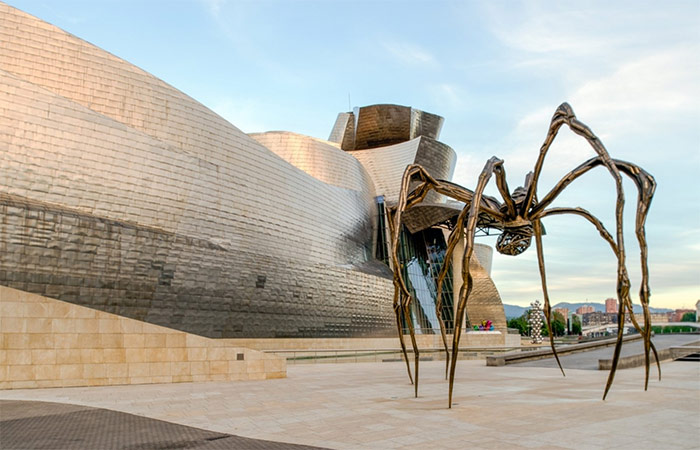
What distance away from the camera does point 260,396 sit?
35.5 feet

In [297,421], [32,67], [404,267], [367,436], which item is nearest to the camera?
[367,436]

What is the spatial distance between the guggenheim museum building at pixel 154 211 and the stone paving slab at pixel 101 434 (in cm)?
1140

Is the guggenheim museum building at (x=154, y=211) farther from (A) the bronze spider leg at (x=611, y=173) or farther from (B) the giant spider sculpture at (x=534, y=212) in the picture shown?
(A) the bronze spider leg at (x=611, y=173)

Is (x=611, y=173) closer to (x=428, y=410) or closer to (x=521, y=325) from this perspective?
(x=428, y=410)

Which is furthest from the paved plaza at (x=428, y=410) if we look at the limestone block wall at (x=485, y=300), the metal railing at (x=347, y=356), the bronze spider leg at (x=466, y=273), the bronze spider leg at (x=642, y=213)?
the limestone block wall at (x=485, y=300)

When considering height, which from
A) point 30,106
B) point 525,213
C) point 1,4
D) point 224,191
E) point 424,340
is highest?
point 1,4

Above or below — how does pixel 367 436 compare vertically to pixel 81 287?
below

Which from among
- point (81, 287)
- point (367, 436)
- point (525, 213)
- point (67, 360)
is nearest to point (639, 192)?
point (525, 213)

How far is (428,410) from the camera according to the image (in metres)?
8.66

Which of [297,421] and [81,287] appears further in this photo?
[81,287]

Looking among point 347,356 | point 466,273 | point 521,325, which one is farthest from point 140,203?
point 521,325

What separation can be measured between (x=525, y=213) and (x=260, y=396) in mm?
6377

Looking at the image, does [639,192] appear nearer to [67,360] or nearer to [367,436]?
[367,436]

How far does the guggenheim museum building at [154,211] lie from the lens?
18453mm
